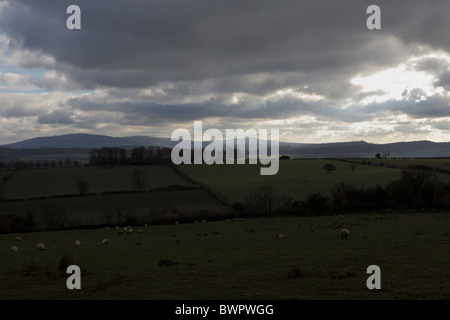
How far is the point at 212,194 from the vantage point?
9100 cm

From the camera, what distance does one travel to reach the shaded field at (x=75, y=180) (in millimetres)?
100938

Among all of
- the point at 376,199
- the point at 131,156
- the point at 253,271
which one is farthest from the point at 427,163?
the point at 253,271

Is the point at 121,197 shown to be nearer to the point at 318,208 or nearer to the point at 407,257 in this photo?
the point at 318,208

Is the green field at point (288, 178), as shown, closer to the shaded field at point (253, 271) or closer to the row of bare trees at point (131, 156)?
the row of bare trees at point (131, 156)

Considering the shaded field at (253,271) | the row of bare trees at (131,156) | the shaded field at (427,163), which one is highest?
the row of bare trees at (131,156)

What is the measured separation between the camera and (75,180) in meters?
116

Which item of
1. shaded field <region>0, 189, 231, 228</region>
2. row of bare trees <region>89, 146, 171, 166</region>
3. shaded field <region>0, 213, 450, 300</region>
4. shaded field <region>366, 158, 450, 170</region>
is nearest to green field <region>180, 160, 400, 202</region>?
shaded field <region>0, 189, 231, 228</region>

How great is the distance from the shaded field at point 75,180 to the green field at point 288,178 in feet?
32.0

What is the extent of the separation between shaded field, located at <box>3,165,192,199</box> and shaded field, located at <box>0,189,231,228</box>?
358 inches

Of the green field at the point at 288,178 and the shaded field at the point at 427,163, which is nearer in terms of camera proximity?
the green field at the point at 288,178

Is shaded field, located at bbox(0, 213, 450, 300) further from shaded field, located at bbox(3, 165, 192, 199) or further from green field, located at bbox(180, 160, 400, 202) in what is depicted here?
shaded field, located at bbox(3, 165, 192, 199)

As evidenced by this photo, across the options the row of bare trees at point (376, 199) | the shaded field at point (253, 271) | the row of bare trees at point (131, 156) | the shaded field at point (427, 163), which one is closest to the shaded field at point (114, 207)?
the row of bare trees at point (376, 199)
